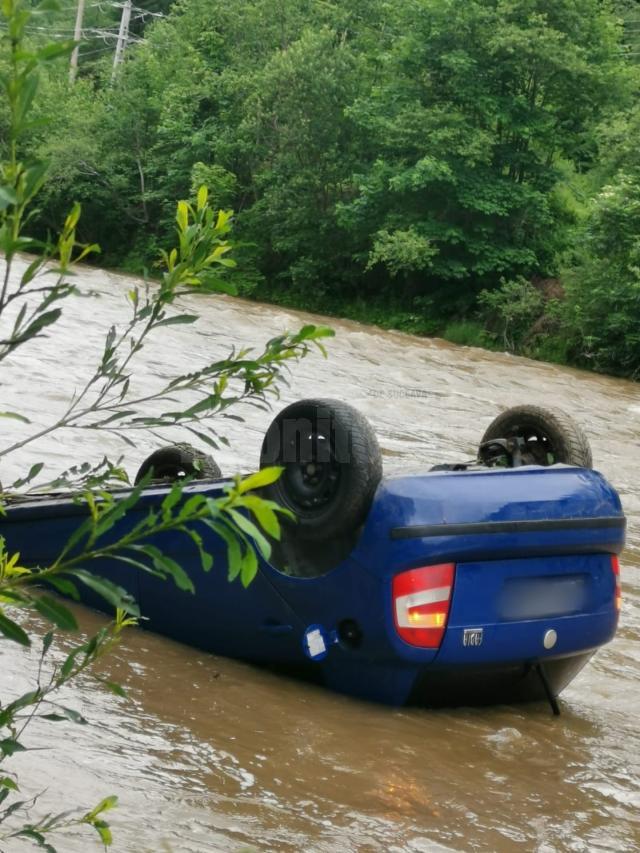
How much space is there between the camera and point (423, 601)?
434 cm

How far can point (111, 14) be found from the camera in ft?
264

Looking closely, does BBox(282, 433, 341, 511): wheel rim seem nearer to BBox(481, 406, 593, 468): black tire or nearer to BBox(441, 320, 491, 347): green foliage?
BBox(481, 406, 593, 468): black tire

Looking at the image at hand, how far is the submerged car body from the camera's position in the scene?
4.34 meters

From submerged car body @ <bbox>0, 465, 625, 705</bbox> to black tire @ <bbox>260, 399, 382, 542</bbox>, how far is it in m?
0.07

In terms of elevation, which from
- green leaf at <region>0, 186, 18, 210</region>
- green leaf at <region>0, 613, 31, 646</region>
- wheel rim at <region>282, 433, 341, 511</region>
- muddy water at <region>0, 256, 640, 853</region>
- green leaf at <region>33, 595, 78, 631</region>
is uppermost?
green leaf at <region>0, 186, 18, 210</region>

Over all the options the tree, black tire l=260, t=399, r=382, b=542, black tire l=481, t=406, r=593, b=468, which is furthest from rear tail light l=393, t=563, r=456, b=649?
the tree

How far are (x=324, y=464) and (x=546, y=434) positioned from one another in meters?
1.30

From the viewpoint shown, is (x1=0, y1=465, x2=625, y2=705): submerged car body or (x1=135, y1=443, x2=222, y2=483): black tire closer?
(x1=0, y1=465, x2=625, y2=705): submerged car body

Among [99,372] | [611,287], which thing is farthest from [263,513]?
[611,287]

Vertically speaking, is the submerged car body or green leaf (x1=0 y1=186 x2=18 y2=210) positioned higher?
green leaf (x1=0 y1=186 x2=18 y2=210)

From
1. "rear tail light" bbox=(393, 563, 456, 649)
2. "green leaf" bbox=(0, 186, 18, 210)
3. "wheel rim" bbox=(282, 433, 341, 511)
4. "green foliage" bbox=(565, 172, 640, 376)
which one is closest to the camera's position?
"green leaf" bbox=(0, 186, 18, 210)

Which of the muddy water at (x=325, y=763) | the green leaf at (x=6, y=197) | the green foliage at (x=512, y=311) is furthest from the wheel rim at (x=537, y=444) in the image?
the green foliage at (x=512, y=311)

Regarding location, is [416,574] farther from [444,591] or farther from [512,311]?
[512,311]

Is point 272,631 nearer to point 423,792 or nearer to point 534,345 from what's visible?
point 423,792
